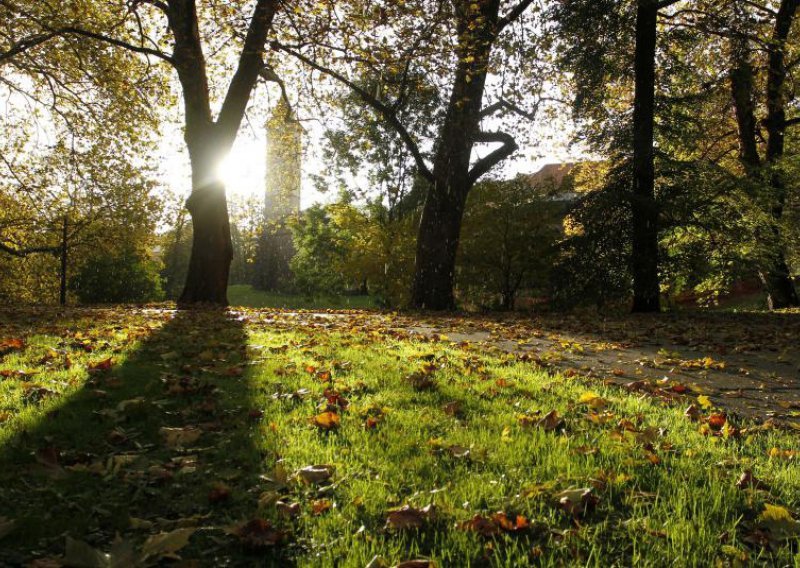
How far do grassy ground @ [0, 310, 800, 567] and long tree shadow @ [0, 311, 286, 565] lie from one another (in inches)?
0.4

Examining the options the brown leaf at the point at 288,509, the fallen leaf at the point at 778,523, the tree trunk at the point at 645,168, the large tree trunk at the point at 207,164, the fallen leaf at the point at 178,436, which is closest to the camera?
the fallen leaf at the point at 778,523

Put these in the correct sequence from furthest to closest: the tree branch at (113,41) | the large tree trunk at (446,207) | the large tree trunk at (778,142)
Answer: the large tree trunk at (778,142), the large tree trunk at (446,207), the tree branch at (113,41)

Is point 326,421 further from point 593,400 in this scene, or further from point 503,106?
point 503,106

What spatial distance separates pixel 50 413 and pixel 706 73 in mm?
19655

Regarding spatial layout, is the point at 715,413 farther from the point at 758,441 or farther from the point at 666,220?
the point at 666,220

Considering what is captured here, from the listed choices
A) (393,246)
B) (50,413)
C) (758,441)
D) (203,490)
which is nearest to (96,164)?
(393,246)

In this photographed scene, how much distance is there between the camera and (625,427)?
3.09 m

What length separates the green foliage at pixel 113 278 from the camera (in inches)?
961

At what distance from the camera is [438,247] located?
1320 cm

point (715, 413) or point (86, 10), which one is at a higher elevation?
point (86, 10)

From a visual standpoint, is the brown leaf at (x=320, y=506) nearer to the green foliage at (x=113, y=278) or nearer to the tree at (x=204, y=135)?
the tree at (x=204, y=135)

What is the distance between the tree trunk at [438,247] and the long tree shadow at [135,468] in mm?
9301

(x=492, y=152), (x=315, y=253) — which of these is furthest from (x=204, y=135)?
(x=315, y=253)

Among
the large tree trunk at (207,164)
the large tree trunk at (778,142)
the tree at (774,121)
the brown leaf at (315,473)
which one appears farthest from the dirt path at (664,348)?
the tree at (774,121)
